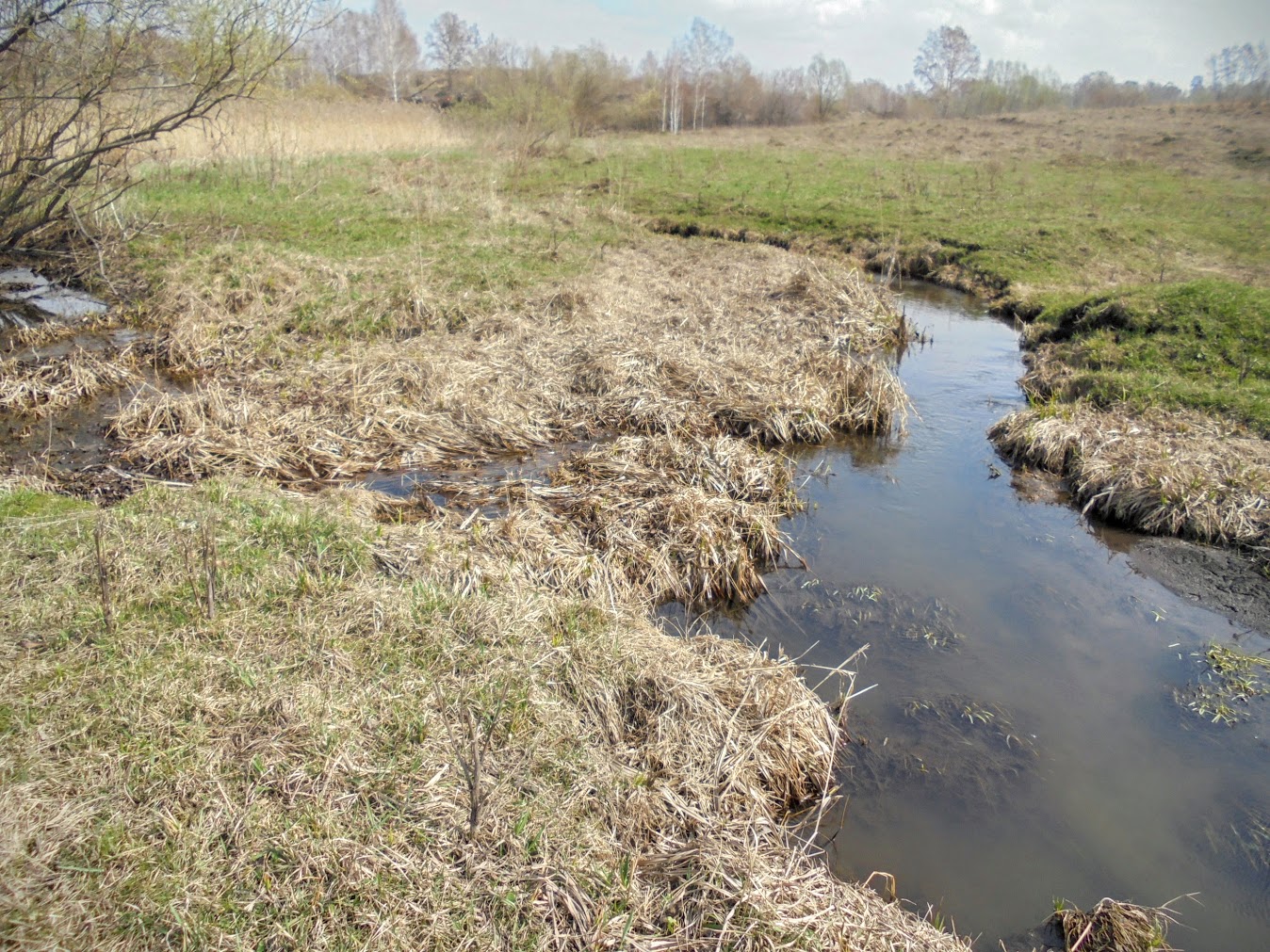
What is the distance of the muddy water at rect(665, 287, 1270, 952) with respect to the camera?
419cm

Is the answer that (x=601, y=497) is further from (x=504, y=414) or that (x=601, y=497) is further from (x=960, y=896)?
(x=960, y=896)

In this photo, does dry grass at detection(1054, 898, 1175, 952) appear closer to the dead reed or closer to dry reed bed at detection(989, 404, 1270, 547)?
dry reed bed at detection(989, 404, 1270, 547)

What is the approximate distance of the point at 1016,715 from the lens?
5336mm

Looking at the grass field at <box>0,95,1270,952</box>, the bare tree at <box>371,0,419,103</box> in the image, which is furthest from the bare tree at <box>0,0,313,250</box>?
the bare tree at <box>371,0,419,103</box>

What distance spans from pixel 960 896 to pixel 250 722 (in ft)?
12.1

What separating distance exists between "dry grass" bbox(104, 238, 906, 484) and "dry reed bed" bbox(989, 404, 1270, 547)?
1914 mm

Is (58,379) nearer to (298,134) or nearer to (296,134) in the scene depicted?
(296,134)

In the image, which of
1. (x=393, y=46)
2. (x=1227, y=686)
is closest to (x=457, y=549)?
(x=1227, y=686)

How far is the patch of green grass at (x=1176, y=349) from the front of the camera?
966cm

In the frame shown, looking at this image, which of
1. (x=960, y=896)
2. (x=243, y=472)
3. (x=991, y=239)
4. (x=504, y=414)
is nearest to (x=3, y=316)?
(x=243, y=472)

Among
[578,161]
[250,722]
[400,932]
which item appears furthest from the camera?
[578,161]

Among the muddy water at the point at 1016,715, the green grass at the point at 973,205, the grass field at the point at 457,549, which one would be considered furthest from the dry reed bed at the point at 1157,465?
the green grass at the point at 973,205

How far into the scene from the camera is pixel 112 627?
4.34 m

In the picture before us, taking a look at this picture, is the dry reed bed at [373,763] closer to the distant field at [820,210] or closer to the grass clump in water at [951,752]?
the grass clump in water at [951,752]
